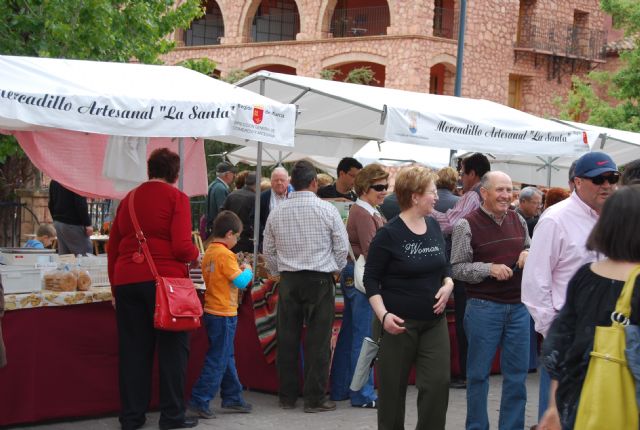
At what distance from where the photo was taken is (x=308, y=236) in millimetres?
7969

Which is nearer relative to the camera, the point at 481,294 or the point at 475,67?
the point at 481,294

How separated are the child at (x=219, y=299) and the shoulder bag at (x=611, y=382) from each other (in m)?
4.17

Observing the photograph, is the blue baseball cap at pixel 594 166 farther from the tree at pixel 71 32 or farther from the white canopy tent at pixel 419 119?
the tree at pixel 71 32

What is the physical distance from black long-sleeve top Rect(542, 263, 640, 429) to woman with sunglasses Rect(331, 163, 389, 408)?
12.7 ft

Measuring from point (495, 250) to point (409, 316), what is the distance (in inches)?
48.4

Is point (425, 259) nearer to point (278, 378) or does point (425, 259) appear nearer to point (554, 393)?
point (554, 393)

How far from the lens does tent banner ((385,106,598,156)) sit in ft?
30.4

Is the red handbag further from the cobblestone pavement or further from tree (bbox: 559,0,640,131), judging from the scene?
tree (bbox: 559,0,640,131)

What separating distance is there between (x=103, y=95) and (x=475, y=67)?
2772 centimetres

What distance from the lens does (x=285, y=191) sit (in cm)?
1085

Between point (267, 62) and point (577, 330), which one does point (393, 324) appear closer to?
point (577, 330)

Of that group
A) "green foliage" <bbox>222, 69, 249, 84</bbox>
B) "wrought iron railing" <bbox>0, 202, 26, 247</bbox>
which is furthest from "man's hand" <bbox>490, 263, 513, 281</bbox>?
"green foliage" <bbox>222, 69, 249, 84</bbox>

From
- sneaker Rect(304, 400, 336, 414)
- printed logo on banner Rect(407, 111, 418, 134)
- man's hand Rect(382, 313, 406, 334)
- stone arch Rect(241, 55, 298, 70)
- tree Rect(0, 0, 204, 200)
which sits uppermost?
stone arch Rect(241, 55, 298, 70)

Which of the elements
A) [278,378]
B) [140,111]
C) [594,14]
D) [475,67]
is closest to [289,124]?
[140,111]
